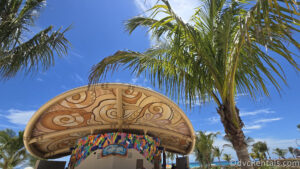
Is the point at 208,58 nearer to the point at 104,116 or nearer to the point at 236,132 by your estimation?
the point at 236,132

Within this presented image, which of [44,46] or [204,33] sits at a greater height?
[44,46]

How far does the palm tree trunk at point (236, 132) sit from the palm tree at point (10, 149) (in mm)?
20335

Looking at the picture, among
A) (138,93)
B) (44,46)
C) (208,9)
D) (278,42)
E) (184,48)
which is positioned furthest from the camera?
(138,93)

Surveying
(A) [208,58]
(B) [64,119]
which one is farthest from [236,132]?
(B) [64,119]

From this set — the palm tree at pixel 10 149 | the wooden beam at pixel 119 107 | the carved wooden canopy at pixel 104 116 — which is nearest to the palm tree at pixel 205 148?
the carved wooden canopy at pixel 104 116

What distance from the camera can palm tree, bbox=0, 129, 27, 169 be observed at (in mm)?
16453

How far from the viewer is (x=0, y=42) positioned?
176 inches

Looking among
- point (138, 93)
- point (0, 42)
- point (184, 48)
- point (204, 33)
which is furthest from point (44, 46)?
point (138, 93)

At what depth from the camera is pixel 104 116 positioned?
36.1ft

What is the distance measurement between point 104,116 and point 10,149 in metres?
12.8

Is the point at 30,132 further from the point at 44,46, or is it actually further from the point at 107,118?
the point at 44,46

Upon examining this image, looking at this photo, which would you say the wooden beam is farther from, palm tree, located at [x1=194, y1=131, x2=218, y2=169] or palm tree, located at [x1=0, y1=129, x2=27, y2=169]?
palm tree, located at [x1=194, y1=131, x2=218, y2=169]

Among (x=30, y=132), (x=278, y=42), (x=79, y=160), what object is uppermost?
(x=278, y=42)

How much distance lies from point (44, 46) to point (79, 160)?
7.92 m
